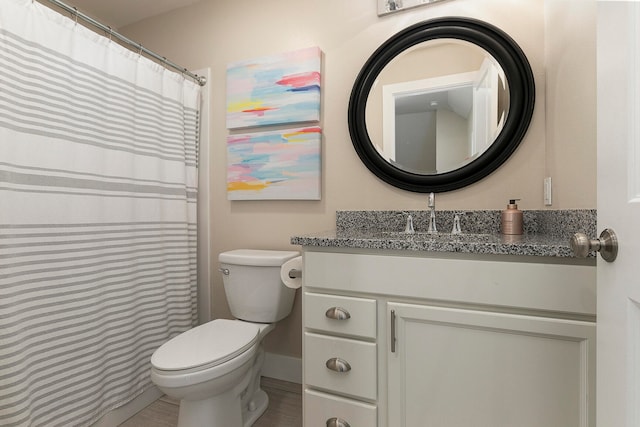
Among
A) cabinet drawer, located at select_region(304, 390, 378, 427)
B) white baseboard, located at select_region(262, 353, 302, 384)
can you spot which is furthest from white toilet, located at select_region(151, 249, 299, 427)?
cabinet drawer, located at select_region(304, 390, 378, 427)

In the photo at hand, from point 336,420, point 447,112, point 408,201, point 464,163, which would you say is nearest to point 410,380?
point 336,420

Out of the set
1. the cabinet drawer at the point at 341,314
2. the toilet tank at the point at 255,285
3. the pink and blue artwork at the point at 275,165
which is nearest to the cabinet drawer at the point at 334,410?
the cabinet drawer at the point at 341,314

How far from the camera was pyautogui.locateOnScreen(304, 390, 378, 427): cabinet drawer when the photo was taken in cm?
106

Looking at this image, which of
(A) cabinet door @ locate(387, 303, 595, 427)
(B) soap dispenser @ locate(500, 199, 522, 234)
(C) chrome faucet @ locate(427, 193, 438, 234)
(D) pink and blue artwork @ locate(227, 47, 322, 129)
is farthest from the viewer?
(D) pink and blue artwork @ locate(227, 47, 322, 129)

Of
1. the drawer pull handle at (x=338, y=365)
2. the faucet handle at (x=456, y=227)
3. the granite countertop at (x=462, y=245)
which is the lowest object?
the drawer pull handle at (x=338, y=365)

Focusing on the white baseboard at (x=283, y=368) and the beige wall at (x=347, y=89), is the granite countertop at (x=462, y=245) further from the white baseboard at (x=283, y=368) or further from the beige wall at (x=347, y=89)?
the white baseboard at (x=283, y=368)

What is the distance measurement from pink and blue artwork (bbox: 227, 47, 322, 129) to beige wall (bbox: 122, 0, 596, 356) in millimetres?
81

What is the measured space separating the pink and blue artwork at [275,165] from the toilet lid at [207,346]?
2.39ft

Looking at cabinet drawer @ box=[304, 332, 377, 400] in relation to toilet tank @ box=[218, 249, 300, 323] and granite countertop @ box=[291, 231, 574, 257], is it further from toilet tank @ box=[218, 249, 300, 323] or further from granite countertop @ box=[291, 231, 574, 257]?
toilet tank @ box=[218, 249, 300, 323]

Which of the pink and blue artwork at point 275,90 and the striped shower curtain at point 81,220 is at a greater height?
the pink and blue artwork at point 275,90

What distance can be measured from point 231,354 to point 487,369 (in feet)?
2.96

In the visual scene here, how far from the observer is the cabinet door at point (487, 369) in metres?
0.84

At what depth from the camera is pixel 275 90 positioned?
1.78 m

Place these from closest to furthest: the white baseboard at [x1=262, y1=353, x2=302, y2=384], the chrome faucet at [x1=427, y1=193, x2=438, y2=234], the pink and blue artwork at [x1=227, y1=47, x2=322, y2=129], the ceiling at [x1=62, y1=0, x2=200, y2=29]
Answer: the chrome faucet at [x1=427, y1=193, x2=438, y2=234]
the pink and blue artwork at [x1=227, y1=47, x2=322, y2=129]
the white baseboard at [x1=262, y1=353, x2=302, y2=384]
the ceiling at [x1=62, y1=0, x2=200, y2=29]
